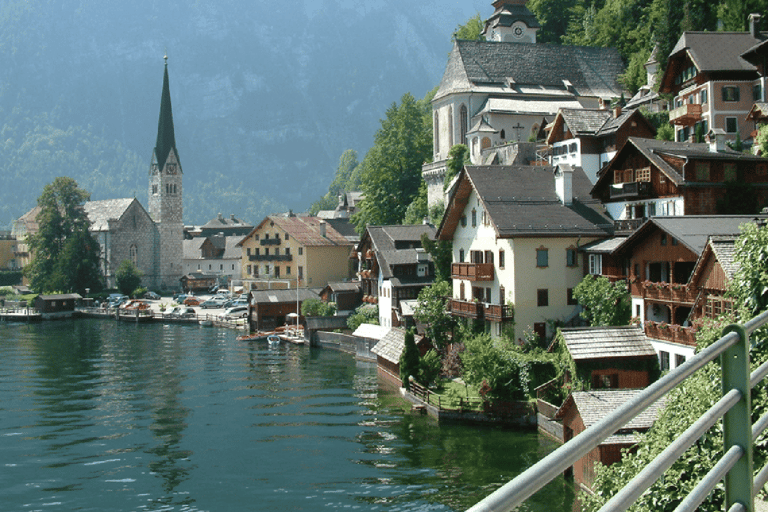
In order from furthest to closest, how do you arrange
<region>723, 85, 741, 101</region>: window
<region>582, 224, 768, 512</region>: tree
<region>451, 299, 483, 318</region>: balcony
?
<region>723, 85, 741, 101</region>: window < <region>451, 299, 483, 318</region>: balcony < <region>582, 224, 768, 512</region>: tree

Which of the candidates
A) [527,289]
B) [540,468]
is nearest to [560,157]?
[527,289]

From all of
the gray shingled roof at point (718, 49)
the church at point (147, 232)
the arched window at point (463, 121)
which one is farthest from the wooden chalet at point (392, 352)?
the church at point (147, 232)

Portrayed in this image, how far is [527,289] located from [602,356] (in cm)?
1012

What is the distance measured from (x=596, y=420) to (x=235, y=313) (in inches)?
2841

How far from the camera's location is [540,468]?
258 cm

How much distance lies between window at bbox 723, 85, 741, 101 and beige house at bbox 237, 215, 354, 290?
175ft

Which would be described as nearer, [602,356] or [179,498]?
[179,498]

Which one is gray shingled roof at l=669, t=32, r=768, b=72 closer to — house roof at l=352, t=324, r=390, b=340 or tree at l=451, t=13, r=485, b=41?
house roof at l=352, t=324, r=390, b=340

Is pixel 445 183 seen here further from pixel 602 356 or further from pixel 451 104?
pixel 602 356

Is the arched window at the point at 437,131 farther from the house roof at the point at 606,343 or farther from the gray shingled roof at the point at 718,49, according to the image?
the house roof at the point at 606,343

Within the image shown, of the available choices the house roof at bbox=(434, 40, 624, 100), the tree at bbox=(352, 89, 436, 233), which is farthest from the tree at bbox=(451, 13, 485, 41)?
the house roof at bbox=(434, 40, 624, 100)

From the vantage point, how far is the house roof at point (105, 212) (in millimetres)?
135125

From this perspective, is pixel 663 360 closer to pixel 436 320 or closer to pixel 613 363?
pixel 613 363

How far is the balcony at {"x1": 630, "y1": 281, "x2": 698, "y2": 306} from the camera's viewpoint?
34406 millimetres
